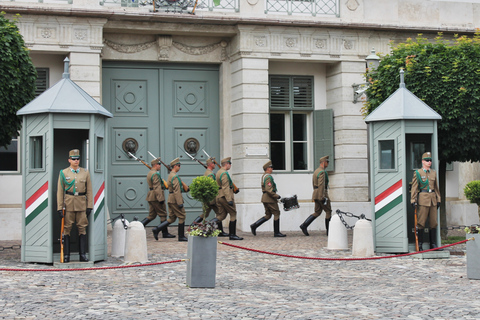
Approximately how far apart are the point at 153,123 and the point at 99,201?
6590 millimetres

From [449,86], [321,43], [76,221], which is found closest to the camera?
[76,221]

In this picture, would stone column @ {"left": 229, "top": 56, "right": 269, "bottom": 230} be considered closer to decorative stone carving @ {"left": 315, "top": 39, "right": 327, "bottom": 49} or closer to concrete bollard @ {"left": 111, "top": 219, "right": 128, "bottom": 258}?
decorative stone carving @ {"left": 315, "top": 39, "right": 327, "bottom": 49}

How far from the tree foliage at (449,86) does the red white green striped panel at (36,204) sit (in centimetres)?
720

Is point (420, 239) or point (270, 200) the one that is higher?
point (270, 200)

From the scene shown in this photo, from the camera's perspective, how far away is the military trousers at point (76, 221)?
11734mm

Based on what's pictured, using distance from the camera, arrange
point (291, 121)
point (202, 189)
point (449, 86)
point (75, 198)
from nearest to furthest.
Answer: point (202, 189), point (75, 198), point (449, 86), point (291, 121)

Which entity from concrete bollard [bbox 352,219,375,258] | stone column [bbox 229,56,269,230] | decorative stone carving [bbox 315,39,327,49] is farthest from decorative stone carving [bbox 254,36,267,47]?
concrete bollard [bbox 352,219,375,258]

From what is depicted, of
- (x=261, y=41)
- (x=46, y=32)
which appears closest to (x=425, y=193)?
(x=261, y=41)

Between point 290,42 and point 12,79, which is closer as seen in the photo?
point 12,79

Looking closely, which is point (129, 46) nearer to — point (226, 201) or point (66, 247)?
point (226, 201)

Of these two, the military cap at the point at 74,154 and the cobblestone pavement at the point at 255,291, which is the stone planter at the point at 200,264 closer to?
the cobblestone pavement at the point at 255,291

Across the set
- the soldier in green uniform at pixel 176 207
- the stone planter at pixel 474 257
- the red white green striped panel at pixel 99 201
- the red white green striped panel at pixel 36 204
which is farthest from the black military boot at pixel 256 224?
the stone planter at pixel 474 257

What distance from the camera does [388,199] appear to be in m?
13.4

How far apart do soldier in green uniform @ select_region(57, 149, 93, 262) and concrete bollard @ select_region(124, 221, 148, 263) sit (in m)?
0.66
